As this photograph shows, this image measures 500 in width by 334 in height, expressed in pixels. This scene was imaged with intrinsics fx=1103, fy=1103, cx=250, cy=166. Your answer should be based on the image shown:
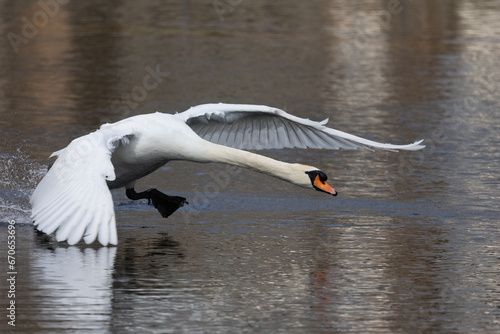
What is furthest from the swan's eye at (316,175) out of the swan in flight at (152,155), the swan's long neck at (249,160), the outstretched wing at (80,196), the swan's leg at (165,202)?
the swan's leg at (165,202)

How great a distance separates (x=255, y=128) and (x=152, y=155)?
142 centimetres

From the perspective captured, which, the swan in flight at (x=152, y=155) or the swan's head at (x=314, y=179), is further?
the swan's head at (x=314, y=179)

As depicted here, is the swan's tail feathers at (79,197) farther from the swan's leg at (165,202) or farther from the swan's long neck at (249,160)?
the swan's leg at (165,202)

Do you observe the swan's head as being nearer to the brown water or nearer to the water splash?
the brown water

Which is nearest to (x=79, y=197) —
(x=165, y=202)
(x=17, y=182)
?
(x=165, y=202)

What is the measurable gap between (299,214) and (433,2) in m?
25.9

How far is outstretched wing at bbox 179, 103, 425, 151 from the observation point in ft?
30.5

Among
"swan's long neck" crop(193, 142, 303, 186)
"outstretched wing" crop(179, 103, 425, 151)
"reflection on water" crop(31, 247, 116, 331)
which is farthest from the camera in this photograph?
"outstretched wing" crop(179, 103, 425, 151)

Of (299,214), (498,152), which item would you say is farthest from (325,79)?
(299,214)

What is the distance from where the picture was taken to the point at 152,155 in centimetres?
858

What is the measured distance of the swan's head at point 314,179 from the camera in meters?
7.59

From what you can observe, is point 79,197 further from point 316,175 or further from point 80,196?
point 316,175

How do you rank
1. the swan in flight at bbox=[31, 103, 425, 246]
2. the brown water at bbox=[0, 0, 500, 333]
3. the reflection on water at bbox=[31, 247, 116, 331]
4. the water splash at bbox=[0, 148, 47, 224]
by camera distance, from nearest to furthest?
the reflection on water at bbox=[31, 247, 116, 331]
the brown water at bbox=[0, 0, 500, 333]
the swan in flight at bbox=[31, 103, 425, 246]
the water splash at bbox=[0, 148, 47, 224]

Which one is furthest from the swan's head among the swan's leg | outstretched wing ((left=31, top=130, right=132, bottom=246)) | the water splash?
the water splash
